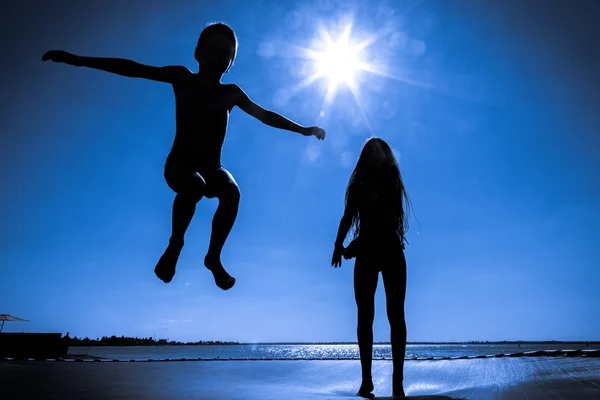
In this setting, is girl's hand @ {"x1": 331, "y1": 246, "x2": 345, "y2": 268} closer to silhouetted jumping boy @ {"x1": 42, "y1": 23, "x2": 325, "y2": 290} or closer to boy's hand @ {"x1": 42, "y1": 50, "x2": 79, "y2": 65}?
silhouetted jumping boy @ {"x1": 42, "y1": 23, "x2": 325, "y2": 290}

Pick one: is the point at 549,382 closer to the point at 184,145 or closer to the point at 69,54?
the point at 184,145

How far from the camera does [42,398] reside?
2453 mm

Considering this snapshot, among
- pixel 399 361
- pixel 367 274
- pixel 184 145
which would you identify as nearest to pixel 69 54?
pixel 184 145

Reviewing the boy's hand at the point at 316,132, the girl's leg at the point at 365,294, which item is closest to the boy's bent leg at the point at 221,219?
the boy's hand at the point at 316,132

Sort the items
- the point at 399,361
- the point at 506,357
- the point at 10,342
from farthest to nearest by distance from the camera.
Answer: the point at 10,342, the point at 506,357, the point at 399,361

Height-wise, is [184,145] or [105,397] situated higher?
[184,145]

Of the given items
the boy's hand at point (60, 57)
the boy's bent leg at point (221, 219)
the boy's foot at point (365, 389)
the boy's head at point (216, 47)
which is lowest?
the boy's foot at point (365, 389)

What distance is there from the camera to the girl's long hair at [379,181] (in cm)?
389

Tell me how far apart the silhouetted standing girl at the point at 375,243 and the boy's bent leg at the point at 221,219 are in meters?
1.08

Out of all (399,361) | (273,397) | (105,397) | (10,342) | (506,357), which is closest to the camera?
(105,397)

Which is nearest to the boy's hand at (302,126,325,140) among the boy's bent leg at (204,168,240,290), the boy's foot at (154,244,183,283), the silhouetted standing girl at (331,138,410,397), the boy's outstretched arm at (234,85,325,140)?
the boy's outstretched arm at (234,85,325,140)

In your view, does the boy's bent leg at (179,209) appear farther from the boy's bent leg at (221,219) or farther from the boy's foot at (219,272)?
the boy's foot at (219,272)

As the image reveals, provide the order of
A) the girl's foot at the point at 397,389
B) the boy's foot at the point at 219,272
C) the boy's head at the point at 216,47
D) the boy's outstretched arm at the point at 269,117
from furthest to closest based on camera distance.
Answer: the boy's outstretched arm at the point at 269,117, the boy's head at the point at 216,47, the boy's foot at the point at 219,272, the girl's foot at the point at 397,389

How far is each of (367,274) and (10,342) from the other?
634 inches
